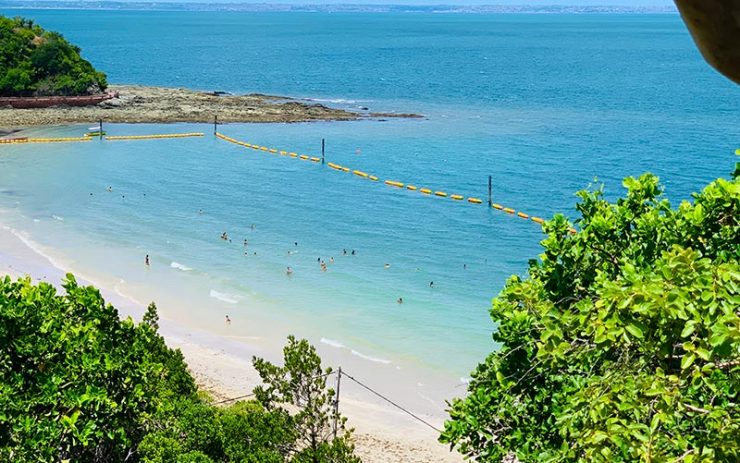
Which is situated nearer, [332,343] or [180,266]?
[332,343]

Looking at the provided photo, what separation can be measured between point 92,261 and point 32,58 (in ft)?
150

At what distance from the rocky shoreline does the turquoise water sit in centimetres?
300

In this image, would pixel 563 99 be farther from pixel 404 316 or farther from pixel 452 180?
pixel 404 316

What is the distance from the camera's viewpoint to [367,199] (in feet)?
164

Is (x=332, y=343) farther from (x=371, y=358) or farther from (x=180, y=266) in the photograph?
(x=180, y=266)

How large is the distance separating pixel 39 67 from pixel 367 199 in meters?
41.5

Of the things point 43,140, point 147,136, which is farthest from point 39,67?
point 147,136

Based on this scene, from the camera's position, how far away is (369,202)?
4916 cm

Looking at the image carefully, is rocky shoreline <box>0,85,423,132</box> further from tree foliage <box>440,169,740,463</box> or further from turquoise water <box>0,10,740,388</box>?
tree foliage <box>440,169,740,463</box>

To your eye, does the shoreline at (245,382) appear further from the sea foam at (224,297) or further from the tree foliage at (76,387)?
the tree foliage at (76,387)

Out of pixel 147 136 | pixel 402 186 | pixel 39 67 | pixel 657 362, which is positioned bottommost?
pixel 402 186

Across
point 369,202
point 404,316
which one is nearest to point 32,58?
point 369,202

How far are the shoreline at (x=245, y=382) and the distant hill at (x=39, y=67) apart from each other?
4401 cm

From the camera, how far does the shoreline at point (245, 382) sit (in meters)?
22.2
